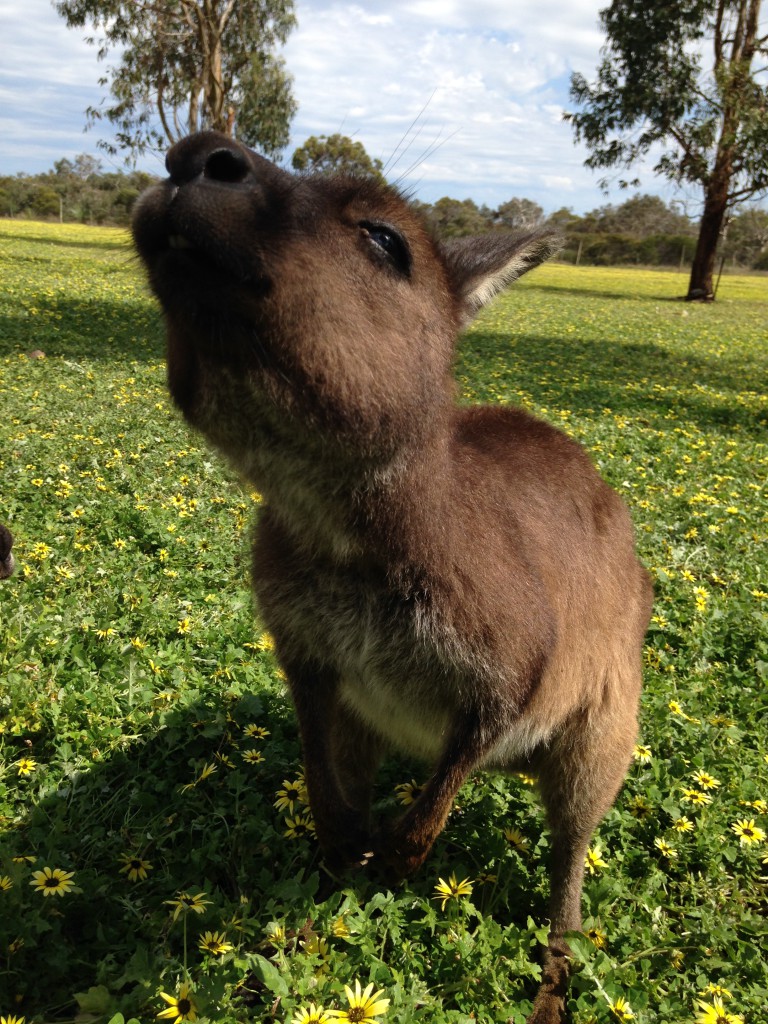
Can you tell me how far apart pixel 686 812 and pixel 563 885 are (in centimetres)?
64

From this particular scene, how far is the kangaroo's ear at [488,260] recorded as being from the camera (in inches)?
81.4

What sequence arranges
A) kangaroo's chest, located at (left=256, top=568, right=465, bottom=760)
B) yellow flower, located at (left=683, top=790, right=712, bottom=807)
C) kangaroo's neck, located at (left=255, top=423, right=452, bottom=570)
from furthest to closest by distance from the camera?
yellow flower, located at (left=683, top=790, right=712, bottom=807) → kangaroo's chest, located at (left=256, top=568, right=465, bottom=760) → kangaroo's neck, located at (left=255, top=423, right=452, bottom=570)

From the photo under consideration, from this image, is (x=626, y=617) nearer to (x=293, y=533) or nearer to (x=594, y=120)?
(x=293, y=533)

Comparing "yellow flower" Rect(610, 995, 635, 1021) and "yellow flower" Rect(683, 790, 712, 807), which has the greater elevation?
"yellow flower" Rect(683, 790, 712, 807)

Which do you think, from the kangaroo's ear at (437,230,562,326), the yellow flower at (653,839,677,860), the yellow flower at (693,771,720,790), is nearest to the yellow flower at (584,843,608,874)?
the yellow flower at (653,839,677,860)

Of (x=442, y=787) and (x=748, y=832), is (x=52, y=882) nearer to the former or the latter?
(x=442, y=787)

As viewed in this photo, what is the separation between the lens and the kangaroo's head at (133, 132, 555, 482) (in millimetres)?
1418

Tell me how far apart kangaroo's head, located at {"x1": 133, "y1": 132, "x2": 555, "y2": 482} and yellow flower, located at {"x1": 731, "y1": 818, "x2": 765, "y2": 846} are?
5.69ft

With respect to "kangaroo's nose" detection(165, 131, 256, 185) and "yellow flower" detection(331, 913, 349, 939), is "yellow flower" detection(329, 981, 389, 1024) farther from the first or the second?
"kangaroo's nose" detection(165, 131, 256, 185)

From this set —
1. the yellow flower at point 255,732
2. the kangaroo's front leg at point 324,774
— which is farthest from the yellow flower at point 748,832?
the yellow flower at point 255,732

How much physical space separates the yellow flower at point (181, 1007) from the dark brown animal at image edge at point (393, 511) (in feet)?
1.71

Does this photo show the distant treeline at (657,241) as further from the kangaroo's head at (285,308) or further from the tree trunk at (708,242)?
the kangaroo's head at (285,308)

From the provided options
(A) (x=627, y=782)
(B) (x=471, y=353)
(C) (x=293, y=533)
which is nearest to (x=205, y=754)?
(C) (x=293, y=533)

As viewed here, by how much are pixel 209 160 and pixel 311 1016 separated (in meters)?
1.69
